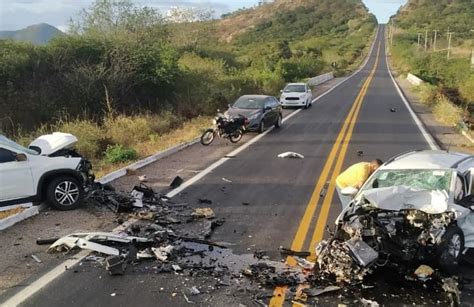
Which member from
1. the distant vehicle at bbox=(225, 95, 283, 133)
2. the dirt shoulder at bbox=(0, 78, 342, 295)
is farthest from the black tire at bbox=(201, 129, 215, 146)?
the dirt shoulder at bbox=(0, 78, 342, 295)

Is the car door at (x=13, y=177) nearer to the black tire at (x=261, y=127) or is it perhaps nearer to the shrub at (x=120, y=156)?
the shrub at (x=120, y=156)

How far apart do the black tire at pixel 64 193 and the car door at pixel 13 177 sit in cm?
38

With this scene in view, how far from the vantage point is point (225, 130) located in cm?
1902

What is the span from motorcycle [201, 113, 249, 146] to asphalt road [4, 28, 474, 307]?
2.77 ft

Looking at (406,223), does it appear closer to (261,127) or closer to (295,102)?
(261,127)

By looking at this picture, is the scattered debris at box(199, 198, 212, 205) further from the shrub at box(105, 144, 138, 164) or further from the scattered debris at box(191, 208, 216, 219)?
the shrub at box(105, 144, 138, 164)

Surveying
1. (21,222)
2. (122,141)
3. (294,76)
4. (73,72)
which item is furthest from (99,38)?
(294,76)

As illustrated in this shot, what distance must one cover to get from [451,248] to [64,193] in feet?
22.0

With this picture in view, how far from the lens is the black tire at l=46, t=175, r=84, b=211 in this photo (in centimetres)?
996

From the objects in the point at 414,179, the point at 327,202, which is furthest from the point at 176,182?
the point at 414,179

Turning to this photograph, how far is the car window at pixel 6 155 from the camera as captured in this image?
9.54 meters

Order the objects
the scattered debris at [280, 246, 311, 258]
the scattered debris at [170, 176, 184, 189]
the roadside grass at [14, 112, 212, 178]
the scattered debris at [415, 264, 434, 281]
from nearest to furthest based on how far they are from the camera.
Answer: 1. the scattered debris at [415, 264, 434, 281]
2. the scattered debris at [280, 246, 311, 258]
3. the scattered debris at [170, 176, 184, 189]
4. the roadside grass at [14, 112, 212, 178]

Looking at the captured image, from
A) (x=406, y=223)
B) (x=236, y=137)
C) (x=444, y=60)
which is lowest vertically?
(x=444, y=60)

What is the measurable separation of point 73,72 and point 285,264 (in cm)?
2191
